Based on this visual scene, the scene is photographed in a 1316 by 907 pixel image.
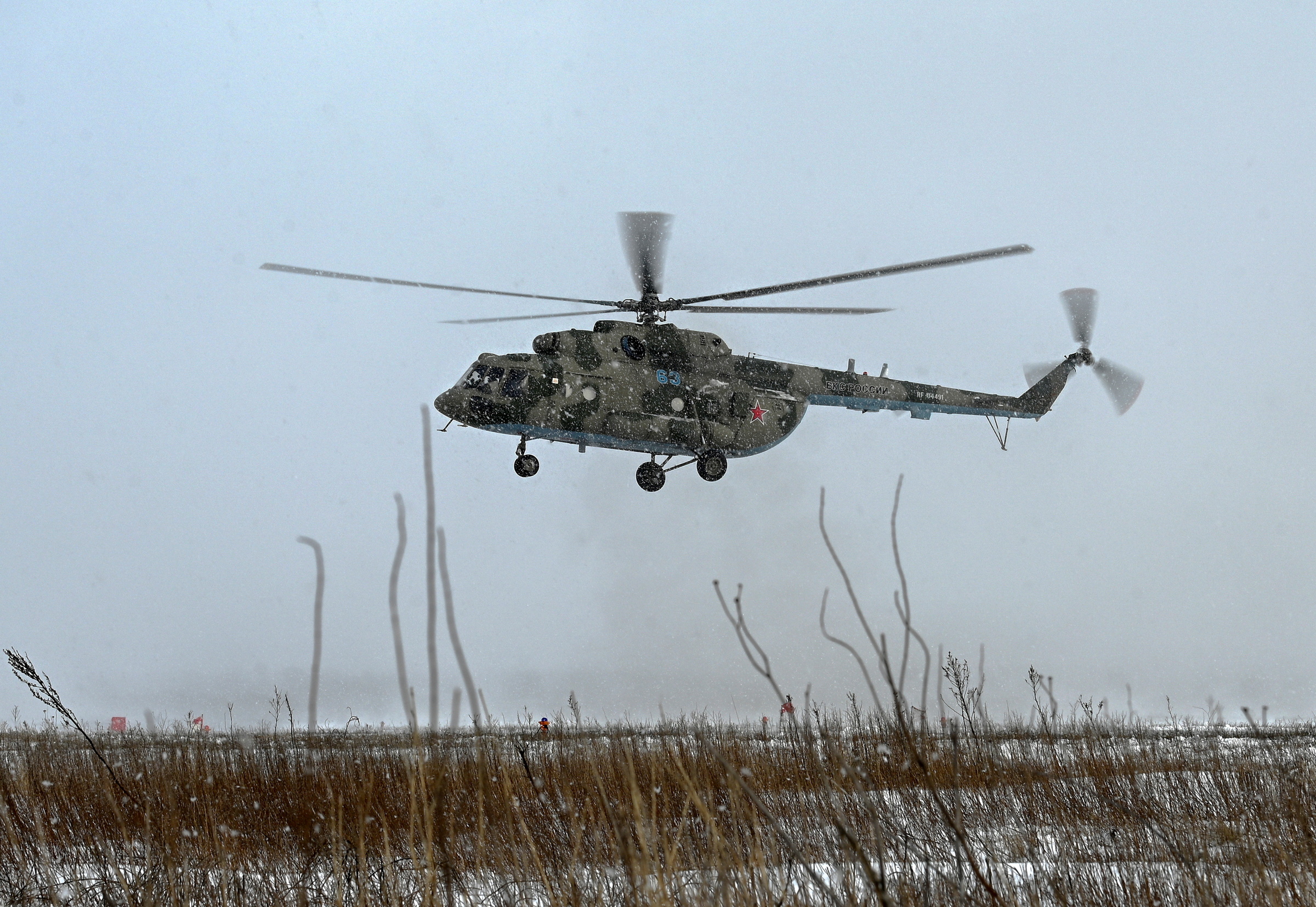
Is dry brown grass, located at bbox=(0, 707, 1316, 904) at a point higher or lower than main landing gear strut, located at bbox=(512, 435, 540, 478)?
lower

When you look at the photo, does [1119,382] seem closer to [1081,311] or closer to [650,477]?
[1081,311]

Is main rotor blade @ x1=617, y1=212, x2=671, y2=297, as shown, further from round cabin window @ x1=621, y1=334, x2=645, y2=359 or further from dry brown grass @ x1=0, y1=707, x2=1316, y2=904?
dry brown grass @ x1=0, y1=707, x2=1316, y2=904

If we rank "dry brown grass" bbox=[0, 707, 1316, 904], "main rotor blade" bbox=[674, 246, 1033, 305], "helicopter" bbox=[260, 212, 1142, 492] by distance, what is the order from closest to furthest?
"dry brown grass" bbox=[0, 707, 1316, 904], "main rotor blade" bbox=[674, 246, 1033, 305], "helicopter" bbox=[260, 212, 1142, 492]

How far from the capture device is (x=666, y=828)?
3307 mm

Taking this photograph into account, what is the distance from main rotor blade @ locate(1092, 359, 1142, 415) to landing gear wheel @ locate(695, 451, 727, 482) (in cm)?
892

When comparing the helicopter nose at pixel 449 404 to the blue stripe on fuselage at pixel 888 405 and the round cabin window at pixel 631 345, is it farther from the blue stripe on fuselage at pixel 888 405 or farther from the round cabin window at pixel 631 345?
the blue stripe on fuselage at pixel 888 405

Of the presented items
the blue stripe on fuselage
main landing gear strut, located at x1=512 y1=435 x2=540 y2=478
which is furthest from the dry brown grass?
the blue stripe on fuselage

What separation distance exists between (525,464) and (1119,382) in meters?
12.1

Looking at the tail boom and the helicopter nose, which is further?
the tail boom

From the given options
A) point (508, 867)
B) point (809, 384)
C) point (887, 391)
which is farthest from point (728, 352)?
point (508, 867)

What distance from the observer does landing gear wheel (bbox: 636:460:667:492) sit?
13766 mm

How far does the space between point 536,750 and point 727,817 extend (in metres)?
8.01

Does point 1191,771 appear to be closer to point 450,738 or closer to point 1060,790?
point 1060,790

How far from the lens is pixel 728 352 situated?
1382 cm
